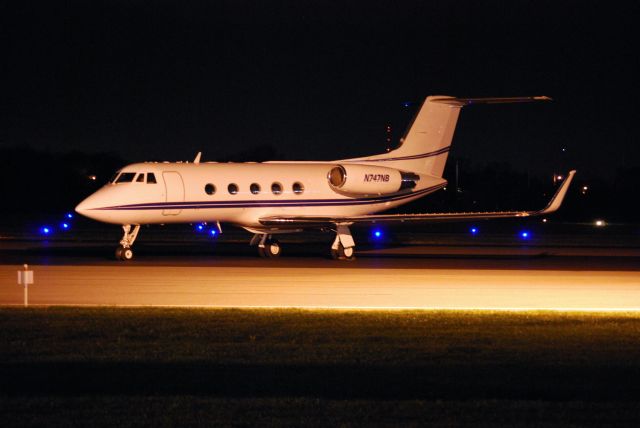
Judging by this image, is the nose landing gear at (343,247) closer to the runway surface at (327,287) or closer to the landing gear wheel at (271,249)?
the landing gear wheel at (271,249)

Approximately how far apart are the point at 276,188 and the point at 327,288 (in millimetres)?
11421

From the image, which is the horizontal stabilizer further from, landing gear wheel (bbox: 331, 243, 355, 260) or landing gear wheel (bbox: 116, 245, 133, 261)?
landing gear wheel (bbox: 116, 245, 133, 261)

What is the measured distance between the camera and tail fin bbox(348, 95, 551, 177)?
36219 millimetres

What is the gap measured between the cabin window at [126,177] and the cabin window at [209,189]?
2.29m

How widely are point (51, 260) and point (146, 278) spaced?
22.0 feet

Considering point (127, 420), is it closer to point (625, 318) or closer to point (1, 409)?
point (1, 409)

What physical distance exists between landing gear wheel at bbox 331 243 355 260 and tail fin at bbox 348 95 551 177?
4916 millimetres

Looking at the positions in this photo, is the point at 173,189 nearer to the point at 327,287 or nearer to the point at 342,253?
the point at 342,253

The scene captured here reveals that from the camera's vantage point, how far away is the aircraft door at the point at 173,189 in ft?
103

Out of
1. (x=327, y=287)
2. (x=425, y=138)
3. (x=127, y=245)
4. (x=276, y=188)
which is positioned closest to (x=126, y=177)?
(x=127, y=245)

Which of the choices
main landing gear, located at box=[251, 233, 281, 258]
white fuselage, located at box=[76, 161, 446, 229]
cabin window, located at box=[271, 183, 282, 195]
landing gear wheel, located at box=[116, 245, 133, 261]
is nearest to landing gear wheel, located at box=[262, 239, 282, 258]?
main landing gear, located at box=[251, 233, 281, 258]

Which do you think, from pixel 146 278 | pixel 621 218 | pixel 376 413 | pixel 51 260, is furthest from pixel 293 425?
pixel 621 218

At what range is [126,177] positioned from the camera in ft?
103

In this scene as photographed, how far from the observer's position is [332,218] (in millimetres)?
31750
